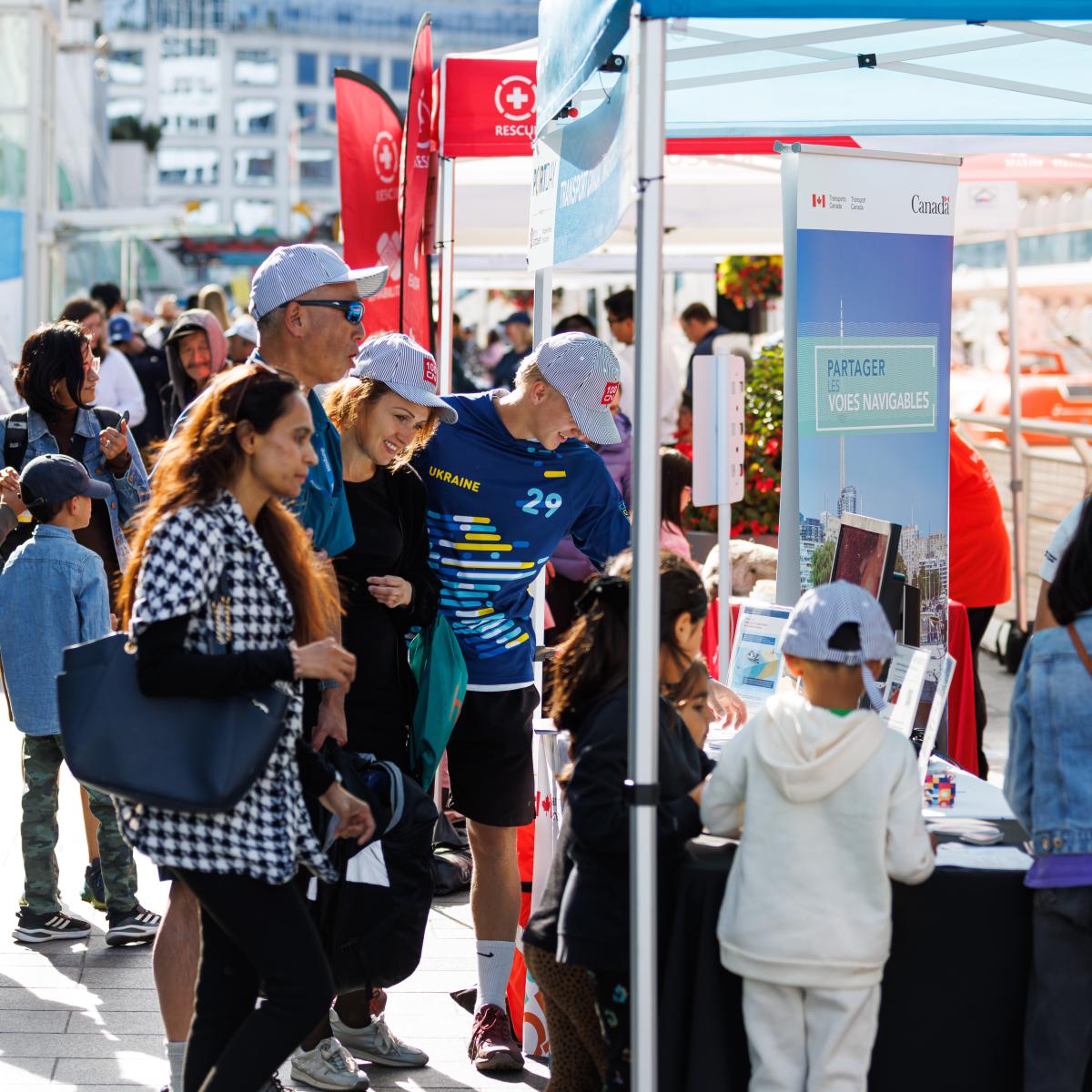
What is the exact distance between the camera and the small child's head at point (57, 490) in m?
4.40

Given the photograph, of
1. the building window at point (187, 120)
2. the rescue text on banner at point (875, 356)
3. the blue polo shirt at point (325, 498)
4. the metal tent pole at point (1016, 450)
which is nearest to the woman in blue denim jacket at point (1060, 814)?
the rescue text on banner at point (875, 356)

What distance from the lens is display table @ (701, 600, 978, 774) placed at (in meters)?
5.11

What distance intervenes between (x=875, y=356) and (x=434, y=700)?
148 cm

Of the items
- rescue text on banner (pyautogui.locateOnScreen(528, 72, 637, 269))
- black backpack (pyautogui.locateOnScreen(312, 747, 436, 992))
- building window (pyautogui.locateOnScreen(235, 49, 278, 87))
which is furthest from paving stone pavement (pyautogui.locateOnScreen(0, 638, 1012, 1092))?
building window (pyautogui.locateOnScreen(235, 49, 278, 87))

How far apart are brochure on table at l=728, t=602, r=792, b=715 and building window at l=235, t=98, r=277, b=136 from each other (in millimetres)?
131599

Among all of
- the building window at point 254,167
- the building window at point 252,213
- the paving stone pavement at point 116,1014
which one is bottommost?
the paving stone pavement at point 116,1014

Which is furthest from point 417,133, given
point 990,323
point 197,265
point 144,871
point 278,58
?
point 278,58

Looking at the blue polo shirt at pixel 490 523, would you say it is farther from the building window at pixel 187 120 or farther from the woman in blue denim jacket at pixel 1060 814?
the building window at pixel 187 120

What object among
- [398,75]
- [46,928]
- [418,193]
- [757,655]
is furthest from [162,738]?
[398,75]

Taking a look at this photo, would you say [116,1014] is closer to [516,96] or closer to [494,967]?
[494,967]

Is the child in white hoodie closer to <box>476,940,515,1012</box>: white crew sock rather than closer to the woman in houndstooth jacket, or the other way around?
the woman in houndstooth jacket

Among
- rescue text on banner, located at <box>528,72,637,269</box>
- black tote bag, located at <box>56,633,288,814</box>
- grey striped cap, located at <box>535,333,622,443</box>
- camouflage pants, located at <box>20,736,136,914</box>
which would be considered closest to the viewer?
black tote bag, located at <box>56,633,288,814</box>

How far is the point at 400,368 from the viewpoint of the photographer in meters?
3.49

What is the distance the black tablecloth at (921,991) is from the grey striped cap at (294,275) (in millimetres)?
1402
